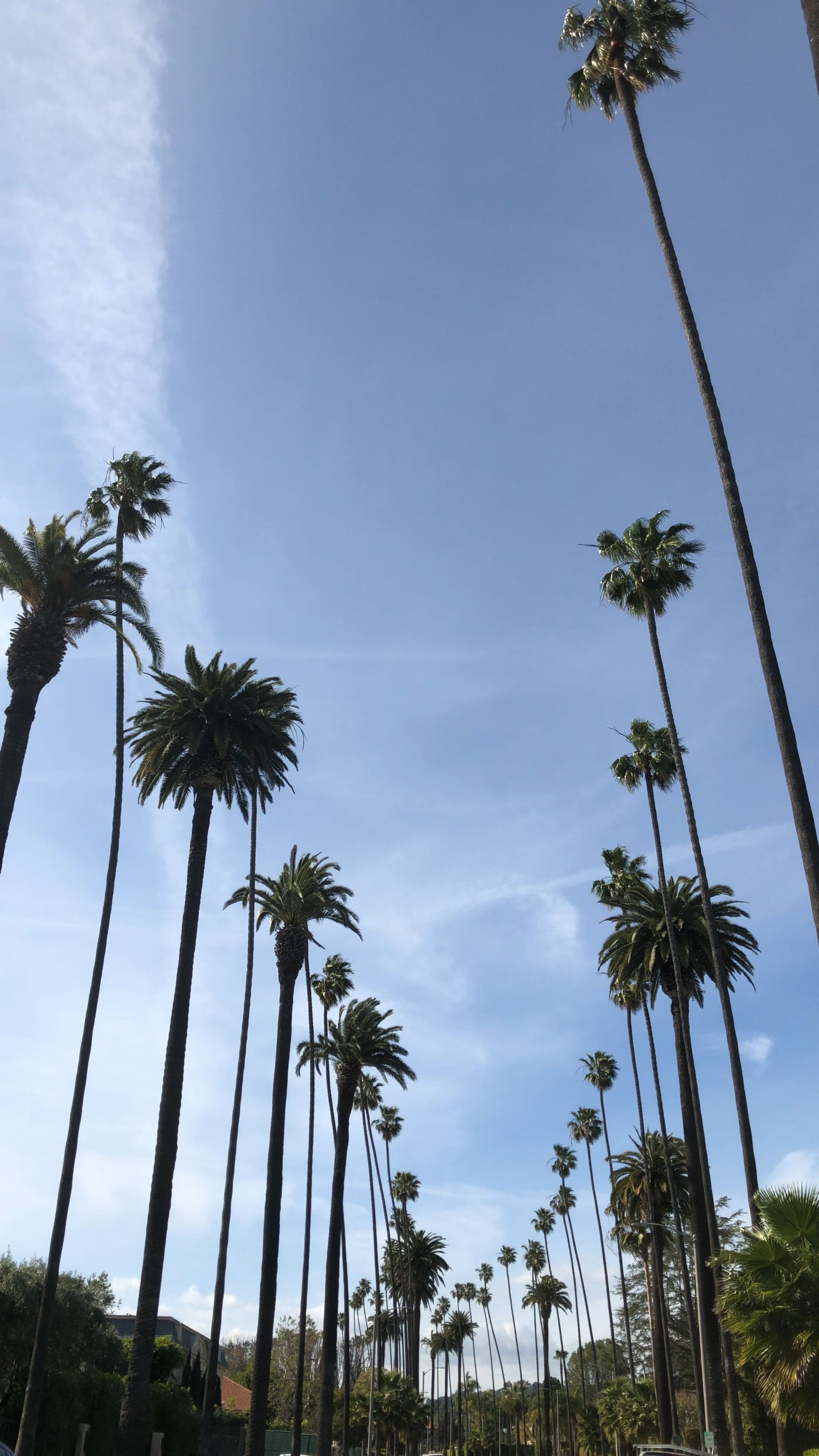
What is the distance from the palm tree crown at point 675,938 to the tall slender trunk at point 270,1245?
49.4 ft

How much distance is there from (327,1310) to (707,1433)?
2196cm

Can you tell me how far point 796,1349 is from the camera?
1681 cm

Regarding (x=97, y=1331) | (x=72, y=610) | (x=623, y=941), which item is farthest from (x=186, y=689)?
(x=97, y=1331)

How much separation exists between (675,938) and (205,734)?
21.3 metres

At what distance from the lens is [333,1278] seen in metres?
47.0

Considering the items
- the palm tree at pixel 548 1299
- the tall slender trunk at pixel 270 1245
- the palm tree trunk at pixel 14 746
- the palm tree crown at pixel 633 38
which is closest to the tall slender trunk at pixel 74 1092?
the palm tree trunk at pixel 14 746

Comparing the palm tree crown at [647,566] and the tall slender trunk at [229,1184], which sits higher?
the palm tree crown at [647,566]

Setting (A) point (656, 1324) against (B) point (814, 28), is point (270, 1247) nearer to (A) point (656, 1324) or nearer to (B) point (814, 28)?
(A) point (656, 1324)

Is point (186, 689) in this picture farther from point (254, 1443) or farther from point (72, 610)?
point (254, 1443)

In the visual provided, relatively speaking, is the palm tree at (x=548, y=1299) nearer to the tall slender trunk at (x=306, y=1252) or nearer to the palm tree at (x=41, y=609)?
the tall slender trunk at (x=306, y=1252)

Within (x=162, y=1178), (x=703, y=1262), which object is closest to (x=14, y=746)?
(x=162, y=1178)

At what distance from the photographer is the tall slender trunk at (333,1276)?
44344 mm

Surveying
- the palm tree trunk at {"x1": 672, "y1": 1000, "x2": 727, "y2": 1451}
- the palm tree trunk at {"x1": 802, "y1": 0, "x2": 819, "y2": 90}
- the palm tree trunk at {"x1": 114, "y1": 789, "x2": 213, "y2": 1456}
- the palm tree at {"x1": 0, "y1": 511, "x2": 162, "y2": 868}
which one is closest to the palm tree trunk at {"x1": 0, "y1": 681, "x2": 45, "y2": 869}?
the palm tree at {"x1": 0, "y1": 511, "x2": 162, "y2": 868}

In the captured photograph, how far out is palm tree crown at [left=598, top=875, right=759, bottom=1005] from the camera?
42.4 meters
